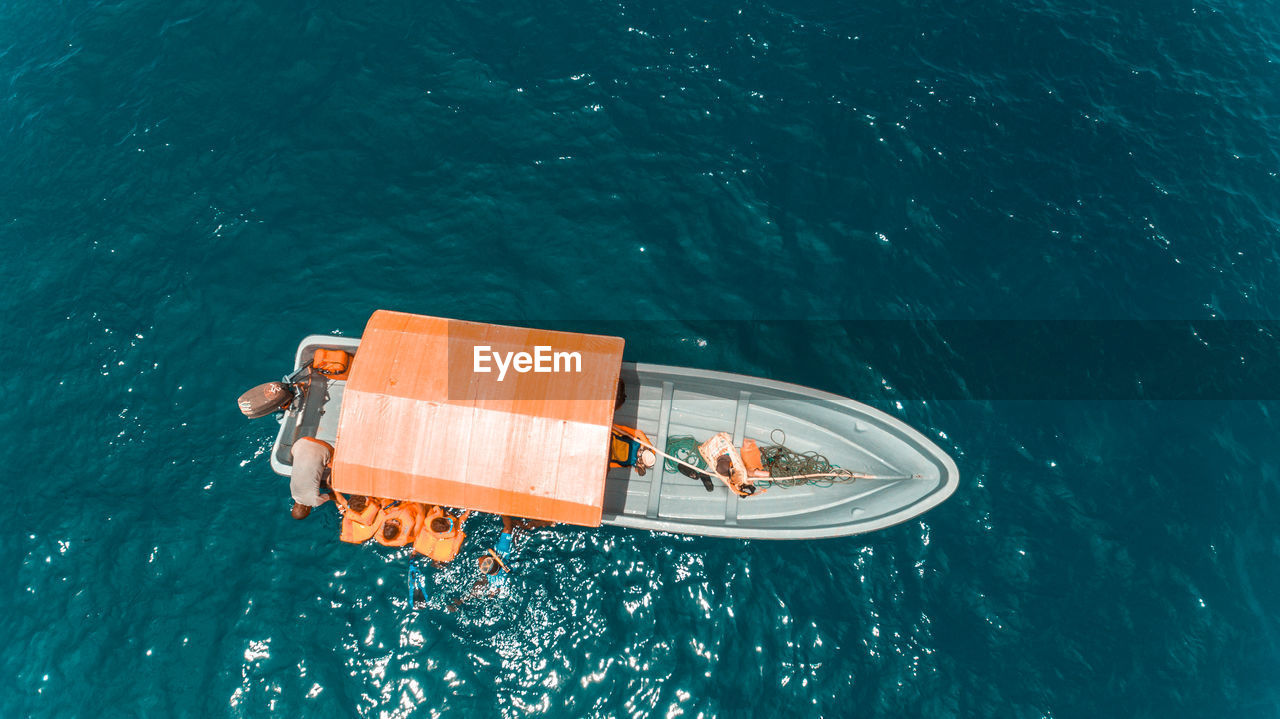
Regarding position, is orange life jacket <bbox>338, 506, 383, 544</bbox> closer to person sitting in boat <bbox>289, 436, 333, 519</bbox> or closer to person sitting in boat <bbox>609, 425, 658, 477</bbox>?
person sitting in boat <bbox>289, 436, 333, 519</bbox>

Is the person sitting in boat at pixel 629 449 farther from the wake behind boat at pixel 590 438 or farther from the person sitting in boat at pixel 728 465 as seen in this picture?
the person sitting in boat at pixel 728 465

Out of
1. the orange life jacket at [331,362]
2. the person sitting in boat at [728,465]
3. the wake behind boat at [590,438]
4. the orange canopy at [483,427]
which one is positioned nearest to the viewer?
the orange canopy at [483,427]

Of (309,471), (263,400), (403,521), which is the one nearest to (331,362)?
(263,400)

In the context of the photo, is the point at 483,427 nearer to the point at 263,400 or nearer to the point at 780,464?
the point at 263,400

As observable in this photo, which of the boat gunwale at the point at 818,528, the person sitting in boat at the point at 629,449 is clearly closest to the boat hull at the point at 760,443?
the boat gunwale at the point at 818,528

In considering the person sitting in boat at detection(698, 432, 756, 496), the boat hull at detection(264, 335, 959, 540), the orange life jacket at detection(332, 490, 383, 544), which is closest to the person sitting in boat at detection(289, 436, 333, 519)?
the orange life jacket at detection(332, 490, 383, 544)

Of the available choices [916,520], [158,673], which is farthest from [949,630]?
[158,673]
